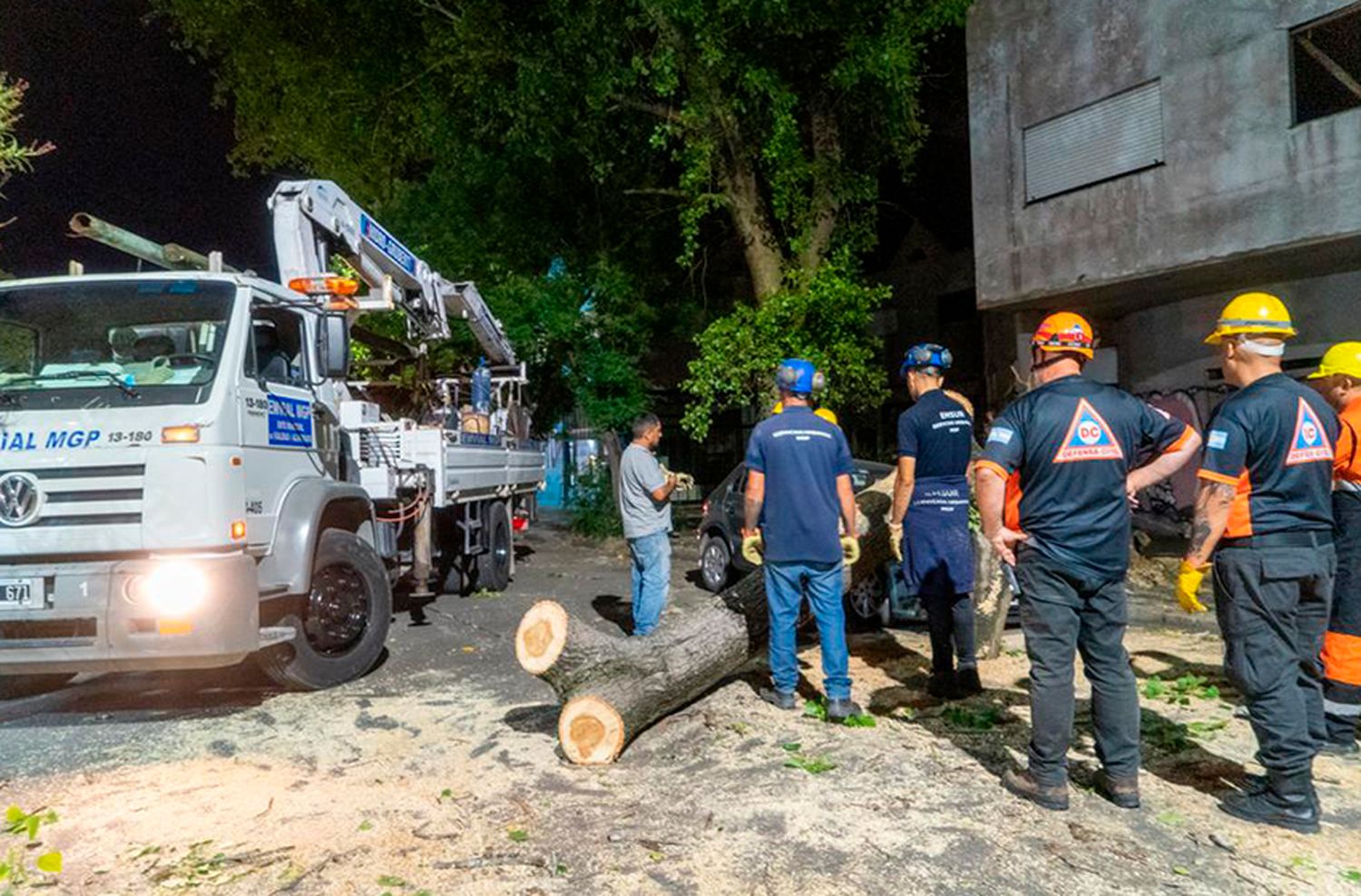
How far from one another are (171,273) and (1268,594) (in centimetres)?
623

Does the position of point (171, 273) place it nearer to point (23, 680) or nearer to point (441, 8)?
point (23, 680)

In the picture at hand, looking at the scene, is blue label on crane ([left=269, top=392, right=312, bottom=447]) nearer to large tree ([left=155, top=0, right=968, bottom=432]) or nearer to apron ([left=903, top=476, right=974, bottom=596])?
apron ([left=903, top=476, right=974, bottom=596])

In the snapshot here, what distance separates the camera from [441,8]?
14.1 meters

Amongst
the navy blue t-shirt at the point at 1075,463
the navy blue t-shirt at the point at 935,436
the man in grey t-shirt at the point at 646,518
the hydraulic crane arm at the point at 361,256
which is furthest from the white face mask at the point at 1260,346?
the hydraulic crane arm at the point at 361,256

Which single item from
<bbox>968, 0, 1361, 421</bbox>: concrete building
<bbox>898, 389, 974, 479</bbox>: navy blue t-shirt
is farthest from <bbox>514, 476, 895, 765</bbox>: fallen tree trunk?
<bbox>968, 0, 1361, 421</bbox>: concrete building

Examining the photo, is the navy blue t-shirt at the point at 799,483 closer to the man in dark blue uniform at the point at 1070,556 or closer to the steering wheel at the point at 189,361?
the man in dark blue uniform at the point at 1070,556

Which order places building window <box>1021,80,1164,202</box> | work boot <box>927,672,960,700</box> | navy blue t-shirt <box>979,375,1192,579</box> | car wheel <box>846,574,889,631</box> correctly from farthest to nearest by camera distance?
1. building window <box>1021,80,1164,202</box>
2. car wheel <box>846,574,889,631</box>
3. work boot <box>927,672,960,700</box>
4. navy blue t-shirt <box>979,375,1192,579</box>

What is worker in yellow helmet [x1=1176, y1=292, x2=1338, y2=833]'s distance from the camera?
3482 millimetres

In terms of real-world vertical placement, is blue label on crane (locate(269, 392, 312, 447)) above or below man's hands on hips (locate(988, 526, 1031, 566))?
above

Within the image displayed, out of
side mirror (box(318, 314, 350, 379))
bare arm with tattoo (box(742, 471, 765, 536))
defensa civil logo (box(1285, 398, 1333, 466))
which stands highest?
side mirror (box(318, 314, 350, 379))

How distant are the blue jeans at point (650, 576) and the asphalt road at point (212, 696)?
1.04 metres

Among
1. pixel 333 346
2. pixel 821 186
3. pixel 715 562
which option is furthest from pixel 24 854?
pixel 821 186

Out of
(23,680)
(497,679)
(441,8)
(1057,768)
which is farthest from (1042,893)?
(441,8)

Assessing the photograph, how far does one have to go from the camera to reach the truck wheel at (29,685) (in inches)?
233
